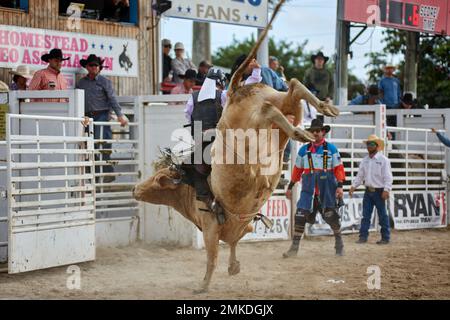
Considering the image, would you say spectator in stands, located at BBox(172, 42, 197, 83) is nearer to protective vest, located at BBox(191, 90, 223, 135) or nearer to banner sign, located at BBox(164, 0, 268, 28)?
banner sign, located at BBox(164, 0, 268, 28)

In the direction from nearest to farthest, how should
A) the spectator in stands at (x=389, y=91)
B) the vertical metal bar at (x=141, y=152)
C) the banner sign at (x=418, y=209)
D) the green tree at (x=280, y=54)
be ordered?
1. the vertical metal bar at (x=141, y=152)
2. the banner sign at (x=418, y=209)
3. the spectator in stands at (x=389, y=91)
4. the green tree at (x=280, y=54)

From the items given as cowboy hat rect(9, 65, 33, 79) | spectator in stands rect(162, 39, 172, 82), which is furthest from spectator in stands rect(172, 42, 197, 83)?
cowboy hat rect(9, 65, 33, 79)

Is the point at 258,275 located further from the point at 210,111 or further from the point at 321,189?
the point at 210,111

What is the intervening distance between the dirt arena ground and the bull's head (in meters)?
0.99

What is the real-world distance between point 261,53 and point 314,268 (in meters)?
6.53

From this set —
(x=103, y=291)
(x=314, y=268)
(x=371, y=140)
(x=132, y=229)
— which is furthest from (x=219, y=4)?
(x=103, y=291)

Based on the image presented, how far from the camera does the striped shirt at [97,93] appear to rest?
12312 millimetres

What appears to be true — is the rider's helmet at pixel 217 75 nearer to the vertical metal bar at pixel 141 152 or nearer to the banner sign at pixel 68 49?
the vertical metal bar at pixel 141 152

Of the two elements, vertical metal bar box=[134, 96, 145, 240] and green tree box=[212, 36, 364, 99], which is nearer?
vertical metal bar box=[134, 96, 145, 240]

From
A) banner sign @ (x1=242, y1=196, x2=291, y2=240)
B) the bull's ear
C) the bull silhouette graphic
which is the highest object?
the bull silhouette graphic

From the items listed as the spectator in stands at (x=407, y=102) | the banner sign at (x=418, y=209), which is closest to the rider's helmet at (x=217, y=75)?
the banner sign at (x=418, y=209)

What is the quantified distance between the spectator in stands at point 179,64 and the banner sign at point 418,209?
461 cm

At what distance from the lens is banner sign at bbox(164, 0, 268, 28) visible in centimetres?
1494

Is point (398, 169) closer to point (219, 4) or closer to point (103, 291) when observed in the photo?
point (219, 4)
